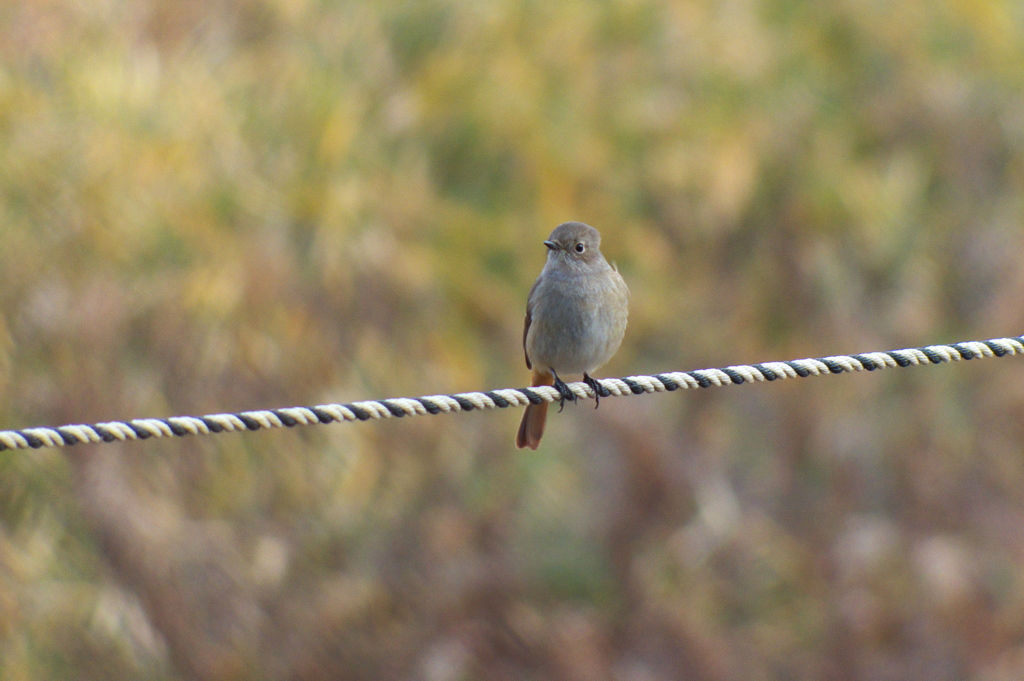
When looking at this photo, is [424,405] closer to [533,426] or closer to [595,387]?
[595,387]

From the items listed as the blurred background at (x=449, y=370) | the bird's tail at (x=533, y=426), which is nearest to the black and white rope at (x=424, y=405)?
the bird's tail at (x=533, y=426)

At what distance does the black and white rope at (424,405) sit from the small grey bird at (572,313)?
3.84ft

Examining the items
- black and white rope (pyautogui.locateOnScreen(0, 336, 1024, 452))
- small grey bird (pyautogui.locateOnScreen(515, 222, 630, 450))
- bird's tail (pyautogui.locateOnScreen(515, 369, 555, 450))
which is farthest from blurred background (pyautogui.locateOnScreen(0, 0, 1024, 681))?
black and white rope (pyautogui.locateOnScreen(0, 336, 1024, 452))

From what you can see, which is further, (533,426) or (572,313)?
(533,426)

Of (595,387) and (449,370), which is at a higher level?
(595,387)

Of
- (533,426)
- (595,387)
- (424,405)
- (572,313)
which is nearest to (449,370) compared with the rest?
(533,426)

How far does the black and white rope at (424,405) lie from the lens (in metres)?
3.05

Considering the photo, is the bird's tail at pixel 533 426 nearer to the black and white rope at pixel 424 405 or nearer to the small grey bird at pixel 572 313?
the small grey bird at pixel 572 313

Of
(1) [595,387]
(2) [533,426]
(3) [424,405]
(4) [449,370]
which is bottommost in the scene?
(4) [449,370]

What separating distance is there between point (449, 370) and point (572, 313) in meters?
4.44

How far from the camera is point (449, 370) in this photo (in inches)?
392

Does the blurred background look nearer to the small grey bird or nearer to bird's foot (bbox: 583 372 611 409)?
the small grey bird

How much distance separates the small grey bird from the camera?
559 centimetres

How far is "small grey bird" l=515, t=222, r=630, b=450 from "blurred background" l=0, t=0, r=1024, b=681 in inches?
113
